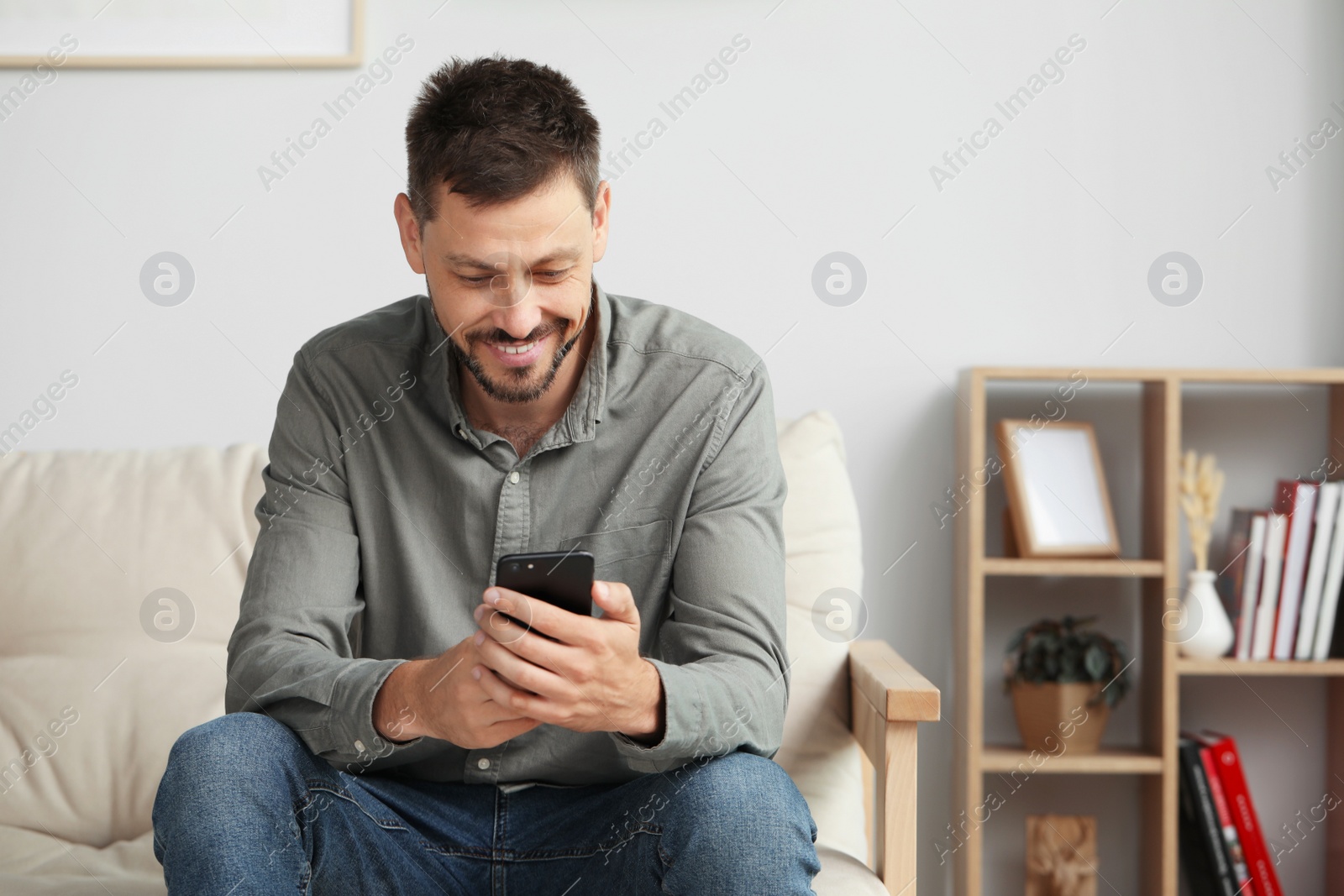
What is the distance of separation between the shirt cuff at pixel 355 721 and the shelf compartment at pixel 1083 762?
1.13 m

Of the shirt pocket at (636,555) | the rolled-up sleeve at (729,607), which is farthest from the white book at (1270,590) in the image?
the shirt pocket at (636,555)

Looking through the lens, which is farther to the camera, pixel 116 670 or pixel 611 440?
pixel 116 670

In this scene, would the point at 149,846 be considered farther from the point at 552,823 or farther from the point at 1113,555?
the point at 1113,555

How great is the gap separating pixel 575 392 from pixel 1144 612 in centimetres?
122

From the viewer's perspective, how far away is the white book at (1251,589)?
1.77 meters

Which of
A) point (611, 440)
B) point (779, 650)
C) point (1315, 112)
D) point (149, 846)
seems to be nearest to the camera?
point (779, 650)

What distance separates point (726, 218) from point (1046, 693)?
3.21ft

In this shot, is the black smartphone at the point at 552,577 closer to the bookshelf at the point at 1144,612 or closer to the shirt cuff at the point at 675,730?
the shirt cuff at the point at 675,730

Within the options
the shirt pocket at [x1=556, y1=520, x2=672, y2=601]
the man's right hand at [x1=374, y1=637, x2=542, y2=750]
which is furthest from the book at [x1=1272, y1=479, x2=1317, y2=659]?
the man's right hand at [x1=374, y1=637, x2=542, y2=750]

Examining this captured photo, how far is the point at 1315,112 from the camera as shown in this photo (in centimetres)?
192

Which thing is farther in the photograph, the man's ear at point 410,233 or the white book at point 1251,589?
the white book at point 1251,589

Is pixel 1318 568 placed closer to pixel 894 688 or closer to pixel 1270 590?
pixel 1270 590

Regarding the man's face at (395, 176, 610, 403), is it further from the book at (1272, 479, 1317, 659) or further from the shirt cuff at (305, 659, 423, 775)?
the book at (1272, 479, 1317, 659)

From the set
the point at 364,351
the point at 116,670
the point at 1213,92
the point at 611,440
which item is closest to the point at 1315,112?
the point at 1213,92
